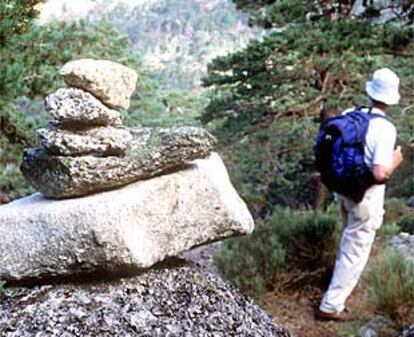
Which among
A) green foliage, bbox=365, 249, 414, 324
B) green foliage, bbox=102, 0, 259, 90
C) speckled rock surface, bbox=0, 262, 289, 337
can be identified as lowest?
green foliage, bbox=102, 0, 259, 90

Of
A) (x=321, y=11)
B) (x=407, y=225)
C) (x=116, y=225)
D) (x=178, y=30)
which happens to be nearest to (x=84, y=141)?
(x=116, y=225)

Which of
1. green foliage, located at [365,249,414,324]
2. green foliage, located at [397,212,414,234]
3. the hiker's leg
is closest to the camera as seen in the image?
the hiker's leg

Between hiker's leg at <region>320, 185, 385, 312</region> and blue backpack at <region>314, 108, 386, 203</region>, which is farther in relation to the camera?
hiker's leg at <region>320, 185, 385, 312</region>

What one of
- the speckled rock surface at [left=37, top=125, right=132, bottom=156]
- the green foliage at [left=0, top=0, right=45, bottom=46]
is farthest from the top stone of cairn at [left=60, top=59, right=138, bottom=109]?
the green foliage at [left=0, top=0, right=45, bottom=46]

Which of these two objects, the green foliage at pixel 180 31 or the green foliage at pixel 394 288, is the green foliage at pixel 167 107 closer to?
the green foliage at pixel 180 31

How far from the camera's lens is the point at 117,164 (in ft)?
11.4

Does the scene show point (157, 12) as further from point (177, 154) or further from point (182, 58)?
point (177, 154)

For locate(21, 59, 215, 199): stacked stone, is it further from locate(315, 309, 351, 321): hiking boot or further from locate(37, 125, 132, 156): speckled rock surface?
locate(315, 309, 351, 321): hiking boot

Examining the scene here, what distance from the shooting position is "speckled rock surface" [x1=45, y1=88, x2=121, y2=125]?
342 cm

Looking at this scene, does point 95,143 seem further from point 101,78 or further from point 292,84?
point 292,84

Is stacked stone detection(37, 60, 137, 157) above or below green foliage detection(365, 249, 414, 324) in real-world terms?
above

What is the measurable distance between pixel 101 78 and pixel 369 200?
81.9 inches

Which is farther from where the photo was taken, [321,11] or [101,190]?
[321,11]

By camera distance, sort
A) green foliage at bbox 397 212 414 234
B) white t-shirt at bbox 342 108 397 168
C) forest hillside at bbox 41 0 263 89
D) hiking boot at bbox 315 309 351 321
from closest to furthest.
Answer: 1. white t-shirt at bbox 342 108 397 168
2. hiking boot at bbox 315 309 351 321
3. green foliage at bbox 397 212 414 234
4. forest hillside at bbox 41 0 263 89
